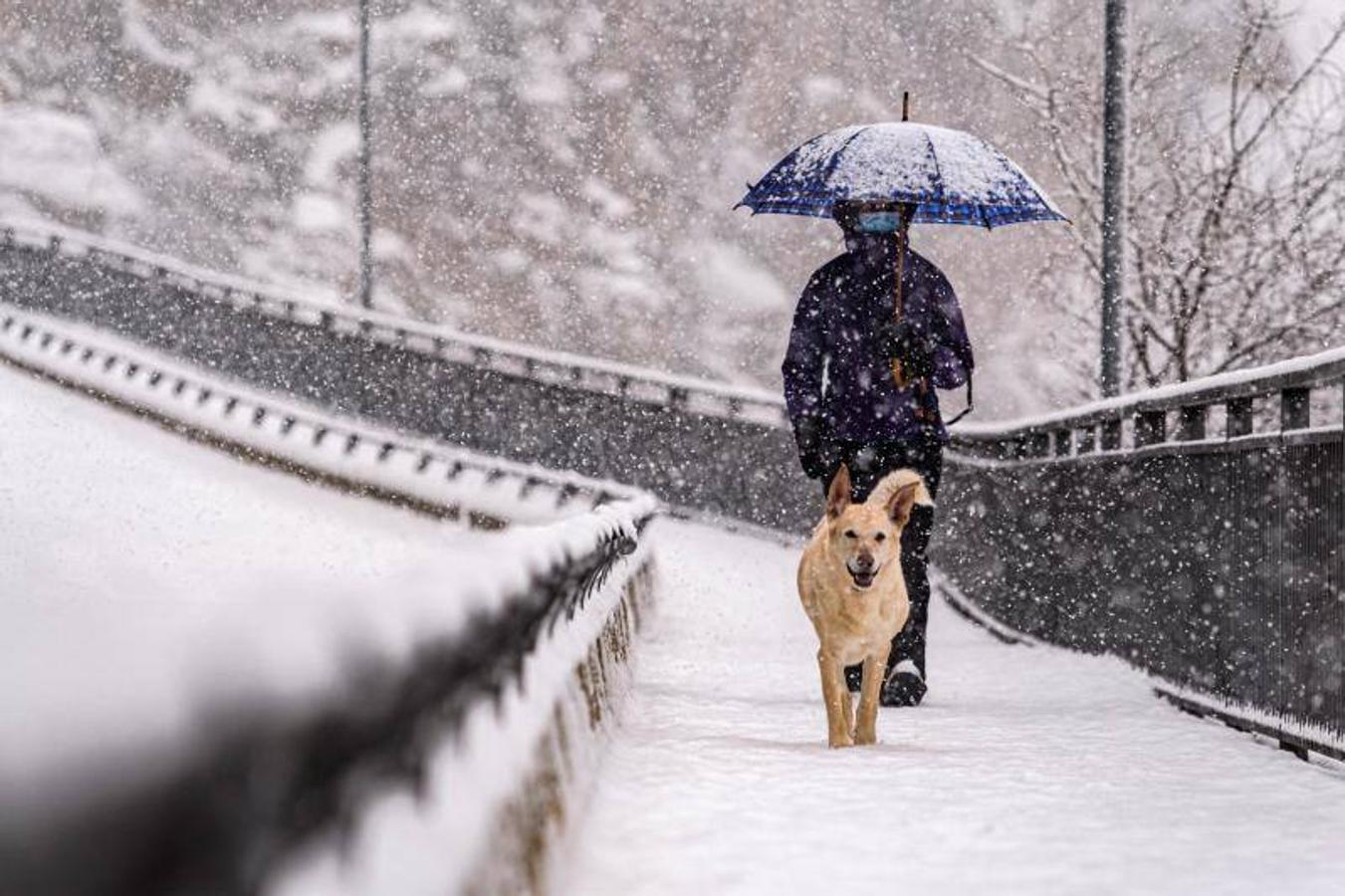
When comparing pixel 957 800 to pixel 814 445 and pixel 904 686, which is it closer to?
pixel 814 445

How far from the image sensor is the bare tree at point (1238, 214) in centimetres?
2420

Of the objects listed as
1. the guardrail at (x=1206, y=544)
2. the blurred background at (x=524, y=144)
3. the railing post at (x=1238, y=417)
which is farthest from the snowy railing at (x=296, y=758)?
the blurred background at (x=524, y=144)

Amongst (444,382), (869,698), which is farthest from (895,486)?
(444,382)

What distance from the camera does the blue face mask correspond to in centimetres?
954

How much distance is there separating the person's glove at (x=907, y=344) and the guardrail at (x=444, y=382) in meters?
16.2

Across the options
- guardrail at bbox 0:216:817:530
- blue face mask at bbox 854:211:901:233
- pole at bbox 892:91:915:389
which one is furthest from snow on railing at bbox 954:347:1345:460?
guardrail at bbox 0:216:817:530

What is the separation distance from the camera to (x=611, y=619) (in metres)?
8.73

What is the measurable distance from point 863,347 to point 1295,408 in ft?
7.64

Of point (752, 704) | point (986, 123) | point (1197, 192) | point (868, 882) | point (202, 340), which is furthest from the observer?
point (986, 123)

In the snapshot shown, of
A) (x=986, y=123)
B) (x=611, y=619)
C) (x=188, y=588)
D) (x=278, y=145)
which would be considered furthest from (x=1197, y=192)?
(x=278, y=145)

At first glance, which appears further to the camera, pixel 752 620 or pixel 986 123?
pixel 986 123

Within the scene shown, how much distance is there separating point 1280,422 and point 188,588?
12.2 meters

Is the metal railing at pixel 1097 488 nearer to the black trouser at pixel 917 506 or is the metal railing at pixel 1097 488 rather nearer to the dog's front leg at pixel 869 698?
the black trouser at pixel 917 506

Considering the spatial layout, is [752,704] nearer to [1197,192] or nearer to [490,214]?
[1197,192]
